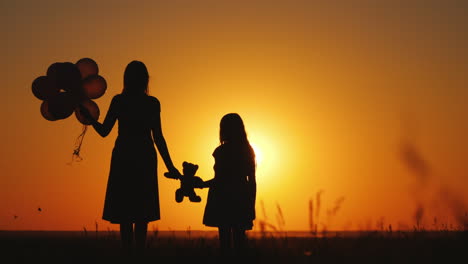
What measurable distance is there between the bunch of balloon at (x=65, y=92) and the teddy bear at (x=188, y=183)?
1.28 meters

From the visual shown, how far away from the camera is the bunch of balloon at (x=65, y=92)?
9371mm

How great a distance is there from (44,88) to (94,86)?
629mm

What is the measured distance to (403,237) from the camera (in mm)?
9805

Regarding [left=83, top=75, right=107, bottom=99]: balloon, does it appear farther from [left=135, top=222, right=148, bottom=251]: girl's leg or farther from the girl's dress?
[left=135, top=222, right=148, bottom=251]: girl's leg

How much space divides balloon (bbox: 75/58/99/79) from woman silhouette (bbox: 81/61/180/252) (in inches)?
56.2

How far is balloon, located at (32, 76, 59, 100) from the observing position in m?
9.47

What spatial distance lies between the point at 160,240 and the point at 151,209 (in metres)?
2.16

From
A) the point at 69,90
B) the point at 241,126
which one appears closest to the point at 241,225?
the point at 241,126

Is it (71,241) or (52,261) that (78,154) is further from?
(71,241)

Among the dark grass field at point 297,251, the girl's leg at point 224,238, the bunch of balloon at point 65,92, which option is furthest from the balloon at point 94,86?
the girl's leg at point 224,238

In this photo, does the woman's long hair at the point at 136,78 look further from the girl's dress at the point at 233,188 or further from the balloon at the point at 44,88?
the girl's dress at the point at 233,188

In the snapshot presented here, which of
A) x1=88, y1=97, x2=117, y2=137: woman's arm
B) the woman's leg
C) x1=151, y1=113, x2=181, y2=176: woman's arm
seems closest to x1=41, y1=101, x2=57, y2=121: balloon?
x1=88, y1=97, x2=117, y2=137: woman's arm

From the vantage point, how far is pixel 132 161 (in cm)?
848

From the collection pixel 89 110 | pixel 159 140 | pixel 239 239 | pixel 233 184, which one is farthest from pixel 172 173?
pixel 89 110
